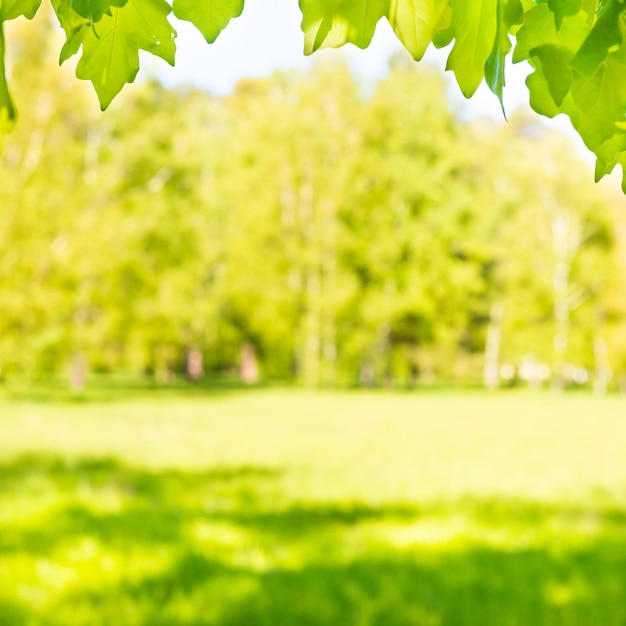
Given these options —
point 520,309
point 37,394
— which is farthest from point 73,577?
point 520,309

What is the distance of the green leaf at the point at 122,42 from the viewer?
1.23m

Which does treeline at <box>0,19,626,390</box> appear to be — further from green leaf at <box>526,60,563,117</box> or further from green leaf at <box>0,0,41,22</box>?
green leaf at <box>526,60,563,117</box>

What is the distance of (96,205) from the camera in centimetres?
2416

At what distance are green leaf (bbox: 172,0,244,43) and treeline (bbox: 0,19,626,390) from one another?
775 inches

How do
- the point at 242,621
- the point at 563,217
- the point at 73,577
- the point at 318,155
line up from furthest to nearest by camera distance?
the point at 563,217 < the point at 318,155 < the point at 73,577 < the point at 242,621

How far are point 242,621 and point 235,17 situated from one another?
3531 mm

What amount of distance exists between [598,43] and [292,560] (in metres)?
4.53

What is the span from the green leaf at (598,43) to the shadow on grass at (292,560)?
11.8ft

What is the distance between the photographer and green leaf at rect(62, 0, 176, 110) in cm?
123

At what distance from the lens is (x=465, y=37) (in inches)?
46.3

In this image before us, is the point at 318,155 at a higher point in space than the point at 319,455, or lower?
higher

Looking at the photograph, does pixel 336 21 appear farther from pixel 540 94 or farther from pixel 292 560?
pixel 292 560

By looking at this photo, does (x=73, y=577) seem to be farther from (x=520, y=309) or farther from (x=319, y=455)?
(x=520, y=309)

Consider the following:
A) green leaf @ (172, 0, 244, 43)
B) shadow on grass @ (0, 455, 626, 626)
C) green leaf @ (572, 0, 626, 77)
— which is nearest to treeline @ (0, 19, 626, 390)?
shadow on grass @ (0, 455, 626, 626)
